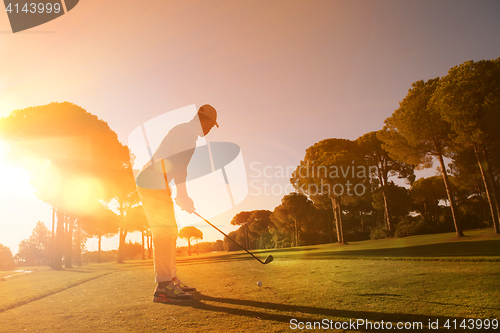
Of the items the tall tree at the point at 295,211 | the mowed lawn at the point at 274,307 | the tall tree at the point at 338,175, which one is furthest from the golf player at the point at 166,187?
the tall tree at the point at 295,211

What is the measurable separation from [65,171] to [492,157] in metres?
30.3

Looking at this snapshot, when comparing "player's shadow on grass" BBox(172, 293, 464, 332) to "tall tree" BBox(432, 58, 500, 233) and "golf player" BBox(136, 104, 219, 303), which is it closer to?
"golf player" BBox(136, 104, 219, 303)

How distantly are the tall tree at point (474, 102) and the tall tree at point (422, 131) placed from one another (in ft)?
3.31

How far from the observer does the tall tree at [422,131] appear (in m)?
16.7

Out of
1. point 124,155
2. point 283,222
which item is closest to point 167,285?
point 124,155

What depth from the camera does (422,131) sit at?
17391mm

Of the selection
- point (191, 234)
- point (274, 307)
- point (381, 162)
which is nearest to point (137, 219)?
point (191, 234)

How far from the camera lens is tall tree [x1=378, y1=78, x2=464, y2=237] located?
54.9 ft

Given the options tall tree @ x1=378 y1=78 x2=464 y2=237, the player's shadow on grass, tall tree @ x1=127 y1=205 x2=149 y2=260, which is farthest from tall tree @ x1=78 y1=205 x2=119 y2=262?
the player's shadow on grass

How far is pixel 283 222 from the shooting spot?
1972 inches

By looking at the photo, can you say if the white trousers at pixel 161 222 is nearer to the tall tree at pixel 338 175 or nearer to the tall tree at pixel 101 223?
the tall tree at pixel 338 175

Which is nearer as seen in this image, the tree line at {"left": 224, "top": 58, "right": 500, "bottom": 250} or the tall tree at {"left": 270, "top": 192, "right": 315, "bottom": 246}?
the tree line at {"left": 224, "top": 58, "right": 500, "bottom": 250}

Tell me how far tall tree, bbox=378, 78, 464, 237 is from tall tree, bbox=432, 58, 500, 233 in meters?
1.01

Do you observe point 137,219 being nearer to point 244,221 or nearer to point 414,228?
point 244,221
